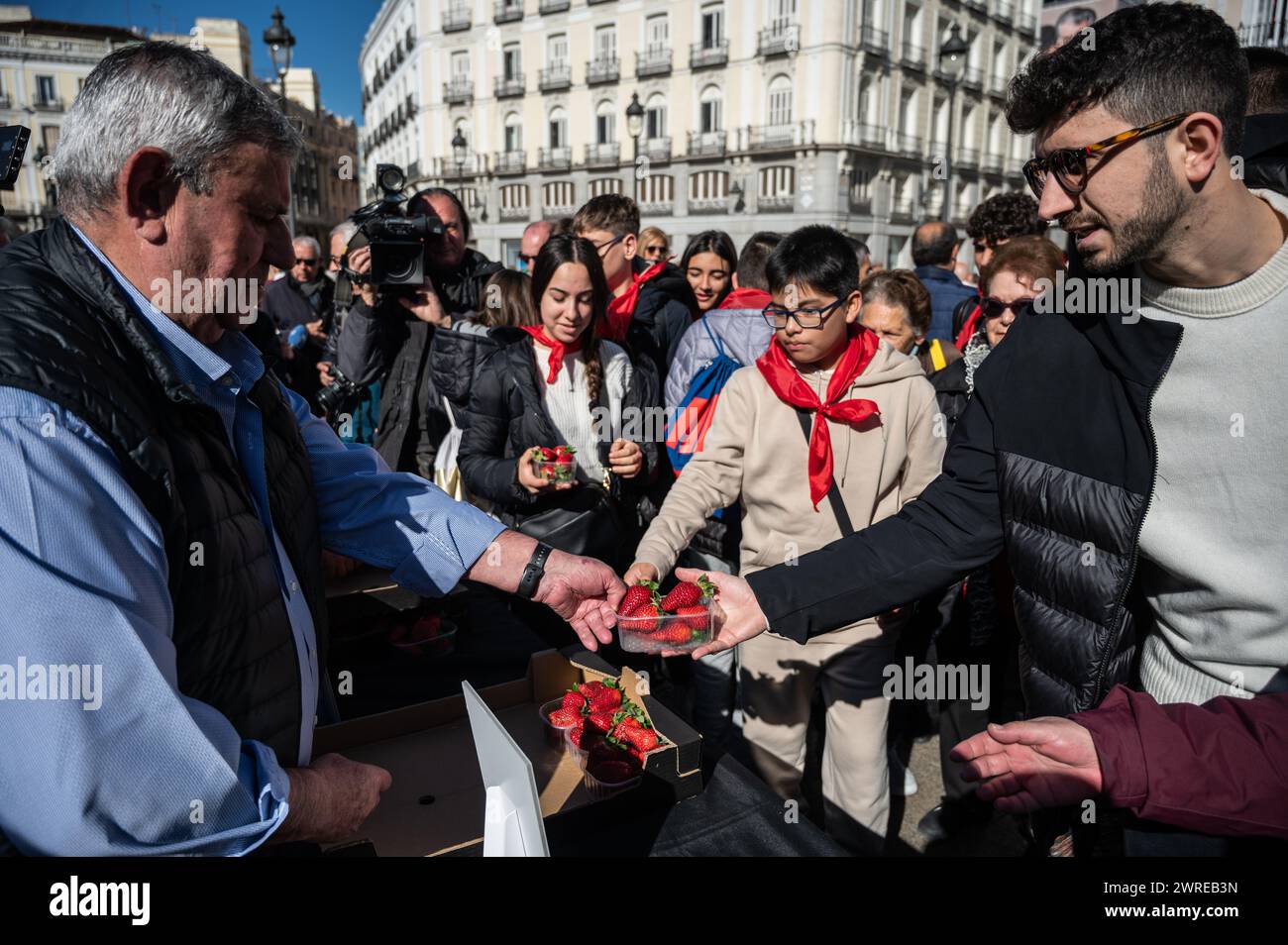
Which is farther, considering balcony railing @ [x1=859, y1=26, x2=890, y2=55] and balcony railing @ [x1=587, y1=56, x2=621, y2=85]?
balcony railing @ [x1=587, y1=56, x2=621, y2=85]

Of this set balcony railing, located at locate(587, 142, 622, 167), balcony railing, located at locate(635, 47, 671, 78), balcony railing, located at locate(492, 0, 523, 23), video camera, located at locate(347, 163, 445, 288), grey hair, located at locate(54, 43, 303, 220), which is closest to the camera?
grey hair, located at locate(54, 43, 303, 220)

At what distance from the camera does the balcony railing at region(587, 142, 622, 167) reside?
36.6m

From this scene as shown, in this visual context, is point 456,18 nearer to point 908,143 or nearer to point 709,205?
point 709,205

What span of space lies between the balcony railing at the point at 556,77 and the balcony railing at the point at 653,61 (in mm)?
3721

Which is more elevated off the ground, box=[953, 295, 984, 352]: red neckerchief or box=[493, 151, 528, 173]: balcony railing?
box=[493, 151, 528, 173]: balcony railing

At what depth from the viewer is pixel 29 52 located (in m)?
42.2

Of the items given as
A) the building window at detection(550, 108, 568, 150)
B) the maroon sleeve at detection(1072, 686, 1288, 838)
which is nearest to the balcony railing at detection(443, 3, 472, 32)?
the building window at detection(550, 108, 568, 150)

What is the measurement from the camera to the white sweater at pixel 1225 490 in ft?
4.90

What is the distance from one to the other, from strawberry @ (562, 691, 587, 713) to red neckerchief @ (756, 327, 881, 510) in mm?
1184

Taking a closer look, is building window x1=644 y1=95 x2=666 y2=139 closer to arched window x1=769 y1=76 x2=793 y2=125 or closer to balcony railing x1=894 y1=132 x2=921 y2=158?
arched window x1=769 y1=76 x2=793 y2=125

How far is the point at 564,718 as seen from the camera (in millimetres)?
1894

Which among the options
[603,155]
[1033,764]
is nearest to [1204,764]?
[1033,764]
